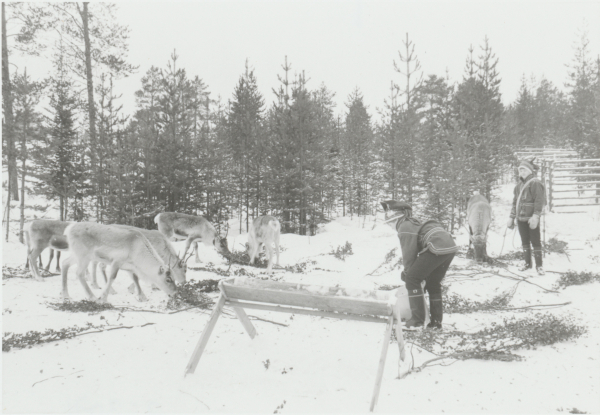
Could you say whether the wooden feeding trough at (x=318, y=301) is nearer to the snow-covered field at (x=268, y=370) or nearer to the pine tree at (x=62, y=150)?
the snow-covered field at (x=268, y=370)

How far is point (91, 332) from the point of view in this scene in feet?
16.4

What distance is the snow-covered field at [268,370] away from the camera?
355 centimetres

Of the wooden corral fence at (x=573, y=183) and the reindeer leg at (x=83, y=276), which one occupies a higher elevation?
the wooden corral fence at (x=573, y=183)

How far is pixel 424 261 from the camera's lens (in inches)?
206

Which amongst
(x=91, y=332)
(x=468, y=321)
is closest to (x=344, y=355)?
(x=468, y=321)

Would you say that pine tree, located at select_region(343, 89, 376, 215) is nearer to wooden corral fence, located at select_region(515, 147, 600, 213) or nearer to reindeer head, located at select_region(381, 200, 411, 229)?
wooden corral fence, located at select_region(515, 147, 600, 213)

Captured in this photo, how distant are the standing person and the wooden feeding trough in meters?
5.75

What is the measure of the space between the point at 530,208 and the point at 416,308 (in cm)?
478

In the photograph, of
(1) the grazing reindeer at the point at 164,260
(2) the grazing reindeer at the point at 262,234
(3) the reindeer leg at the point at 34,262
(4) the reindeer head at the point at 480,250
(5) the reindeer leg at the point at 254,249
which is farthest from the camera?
(5) the reindeer leg at the point at 254,249

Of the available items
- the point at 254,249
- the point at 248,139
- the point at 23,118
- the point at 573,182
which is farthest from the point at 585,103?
the point at 23,118

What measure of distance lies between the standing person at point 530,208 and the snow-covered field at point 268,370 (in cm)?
184

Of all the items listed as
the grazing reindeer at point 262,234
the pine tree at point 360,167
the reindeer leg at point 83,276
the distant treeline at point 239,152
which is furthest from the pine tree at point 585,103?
the reindeer leg at point 83,276

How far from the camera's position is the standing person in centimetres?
836

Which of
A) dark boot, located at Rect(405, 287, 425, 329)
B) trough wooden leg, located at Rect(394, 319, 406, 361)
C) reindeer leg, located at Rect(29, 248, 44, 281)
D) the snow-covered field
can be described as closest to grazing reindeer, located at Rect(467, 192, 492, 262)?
the snow-covered field
